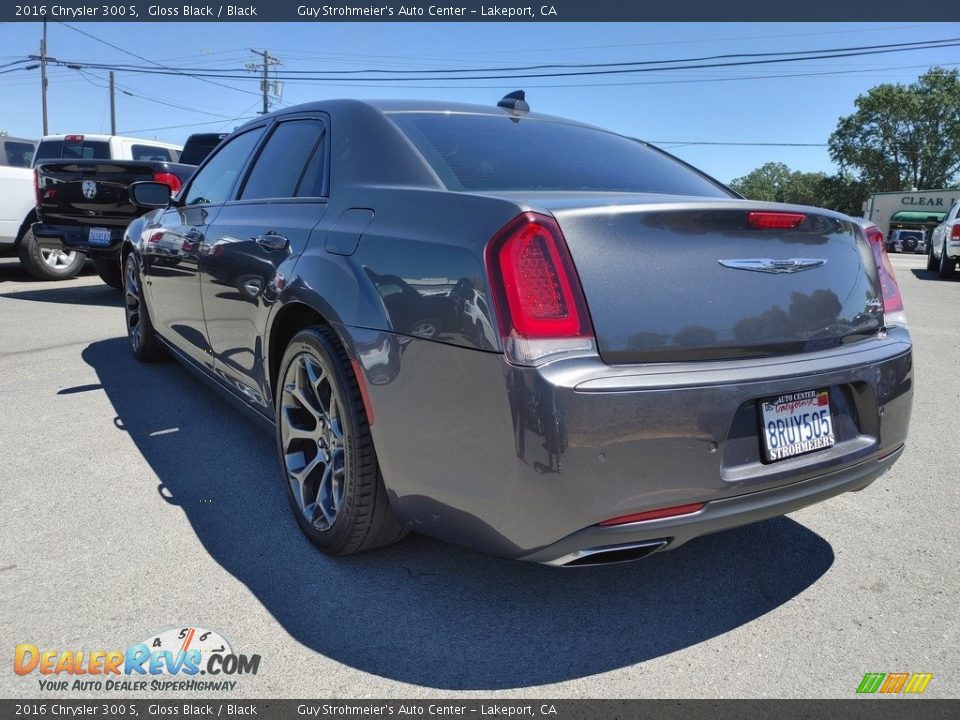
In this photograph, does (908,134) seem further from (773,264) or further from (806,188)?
(773,264)

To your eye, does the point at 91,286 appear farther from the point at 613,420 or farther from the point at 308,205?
the point at 613,420

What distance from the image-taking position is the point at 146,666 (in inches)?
78.0

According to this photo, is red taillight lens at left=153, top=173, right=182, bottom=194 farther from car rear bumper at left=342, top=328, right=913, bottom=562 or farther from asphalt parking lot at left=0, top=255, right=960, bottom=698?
car rear bumper at left=342, top=328, right=913, bottom=562

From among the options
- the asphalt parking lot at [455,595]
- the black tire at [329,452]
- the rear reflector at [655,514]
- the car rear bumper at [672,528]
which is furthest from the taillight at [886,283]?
the black tire at [329,452]

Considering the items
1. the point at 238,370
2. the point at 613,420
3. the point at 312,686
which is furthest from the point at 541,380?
the point at 238,370

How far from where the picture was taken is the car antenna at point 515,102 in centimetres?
325

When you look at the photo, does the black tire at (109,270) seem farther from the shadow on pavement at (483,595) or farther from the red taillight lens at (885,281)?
the red taillight lens at (885,281)

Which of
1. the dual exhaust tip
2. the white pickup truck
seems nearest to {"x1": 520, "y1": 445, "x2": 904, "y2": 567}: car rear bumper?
the dual exhaust tip

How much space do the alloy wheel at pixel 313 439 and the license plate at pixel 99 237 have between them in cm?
601

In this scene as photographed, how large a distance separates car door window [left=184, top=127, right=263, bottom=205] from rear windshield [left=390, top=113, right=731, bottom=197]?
4.41ft

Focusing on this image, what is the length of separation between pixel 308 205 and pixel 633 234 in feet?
4.37

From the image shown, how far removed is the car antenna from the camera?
3252mm
